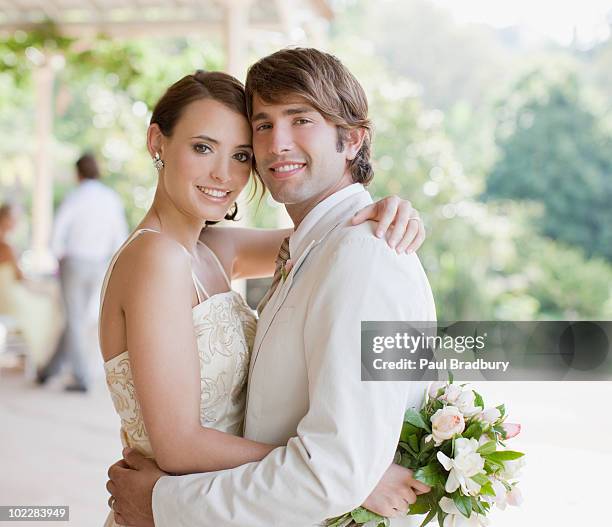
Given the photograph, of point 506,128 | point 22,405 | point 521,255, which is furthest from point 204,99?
point 506,128

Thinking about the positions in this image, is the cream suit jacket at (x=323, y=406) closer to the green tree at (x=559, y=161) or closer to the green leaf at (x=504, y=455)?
the green leaf at (x=504, y=455)

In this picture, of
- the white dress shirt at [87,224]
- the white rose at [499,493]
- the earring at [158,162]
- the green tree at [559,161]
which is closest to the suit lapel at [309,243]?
the earring at [158,162]

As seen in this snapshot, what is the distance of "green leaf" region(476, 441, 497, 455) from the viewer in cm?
154

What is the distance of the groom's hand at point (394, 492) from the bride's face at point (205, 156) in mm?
718

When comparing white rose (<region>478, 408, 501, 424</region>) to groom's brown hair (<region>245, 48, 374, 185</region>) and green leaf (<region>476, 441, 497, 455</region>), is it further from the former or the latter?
groom's brown hair (<region>245, 48, 374, 185</region>)

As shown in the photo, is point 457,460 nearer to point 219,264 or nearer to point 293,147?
point 293,147

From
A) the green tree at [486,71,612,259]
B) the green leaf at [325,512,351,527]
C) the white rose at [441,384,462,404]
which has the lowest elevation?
the green leaf at [325,512,351,527]

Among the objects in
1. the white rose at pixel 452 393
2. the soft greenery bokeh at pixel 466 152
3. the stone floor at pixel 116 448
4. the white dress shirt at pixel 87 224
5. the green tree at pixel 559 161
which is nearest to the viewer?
the white rose at pixel 452 393

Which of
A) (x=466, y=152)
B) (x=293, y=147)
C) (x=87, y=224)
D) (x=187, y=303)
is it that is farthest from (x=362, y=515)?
(x=466, y=152)

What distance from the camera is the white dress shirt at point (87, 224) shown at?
596 cm

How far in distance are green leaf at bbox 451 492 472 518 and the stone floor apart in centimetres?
192

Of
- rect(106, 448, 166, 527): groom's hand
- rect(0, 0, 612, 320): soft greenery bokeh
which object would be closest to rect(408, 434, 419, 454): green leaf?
rect(106, 448, 166, 527): groom's hand

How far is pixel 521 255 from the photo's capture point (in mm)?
12984

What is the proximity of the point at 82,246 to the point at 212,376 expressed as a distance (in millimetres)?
4564
